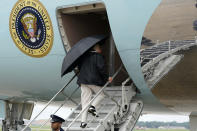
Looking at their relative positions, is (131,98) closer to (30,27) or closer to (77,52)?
(77,52)

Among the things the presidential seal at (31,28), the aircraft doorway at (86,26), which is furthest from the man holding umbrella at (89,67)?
the presidential seal at (31,28)

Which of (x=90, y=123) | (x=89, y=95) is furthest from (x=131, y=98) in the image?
(x=90, y=123)

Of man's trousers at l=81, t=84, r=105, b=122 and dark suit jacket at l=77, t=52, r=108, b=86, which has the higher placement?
dark suit jacket at l=77, t=52, r=108, b=86

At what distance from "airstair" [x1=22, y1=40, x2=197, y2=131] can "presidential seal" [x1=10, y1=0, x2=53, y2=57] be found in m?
1.48

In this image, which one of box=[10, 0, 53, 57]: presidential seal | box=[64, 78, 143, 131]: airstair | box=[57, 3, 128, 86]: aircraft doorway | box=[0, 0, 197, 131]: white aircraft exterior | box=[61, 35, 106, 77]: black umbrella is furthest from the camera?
box=[10, 0, 53, 57]: presidential seal

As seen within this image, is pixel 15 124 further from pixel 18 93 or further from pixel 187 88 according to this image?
pixel 187 88

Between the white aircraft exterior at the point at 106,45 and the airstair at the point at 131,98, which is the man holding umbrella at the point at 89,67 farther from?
the white aircraft exterior at the point at 106,45

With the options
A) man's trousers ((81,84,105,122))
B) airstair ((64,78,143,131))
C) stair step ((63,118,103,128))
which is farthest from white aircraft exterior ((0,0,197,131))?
stair step ((63,118,103,128))

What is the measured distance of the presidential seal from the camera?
779 centimetres

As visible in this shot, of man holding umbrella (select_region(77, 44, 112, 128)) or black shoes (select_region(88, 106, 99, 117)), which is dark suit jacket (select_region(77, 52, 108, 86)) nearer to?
man holding umbrella (select_region(77, 44, 112, 128))

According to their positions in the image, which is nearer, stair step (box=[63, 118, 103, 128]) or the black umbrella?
stair step (box=[63, 118, 103, 128])

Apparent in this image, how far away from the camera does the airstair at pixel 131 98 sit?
658 cm

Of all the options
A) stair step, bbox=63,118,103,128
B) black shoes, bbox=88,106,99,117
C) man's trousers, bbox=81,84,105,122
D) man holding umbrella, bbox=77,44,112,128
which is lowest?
stair step, bbox=63,118,103,128

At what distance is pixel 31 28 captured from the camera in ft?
26.2
